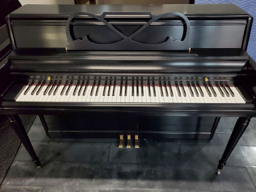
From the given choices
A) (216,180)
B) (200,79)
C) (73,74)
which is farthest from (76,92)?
(216,180)

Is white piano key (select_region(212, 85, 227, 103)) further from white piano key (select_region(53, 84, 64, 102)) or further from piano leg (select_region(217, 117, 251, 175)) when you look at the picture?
→ white piano key (select_region(53, 84, 64, 102))

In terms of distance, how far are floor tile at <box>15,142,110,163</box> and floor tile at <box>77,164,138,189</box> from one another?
0.09 meters

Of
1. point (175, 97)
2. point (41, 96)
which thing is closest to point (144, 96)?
point (175, 97)

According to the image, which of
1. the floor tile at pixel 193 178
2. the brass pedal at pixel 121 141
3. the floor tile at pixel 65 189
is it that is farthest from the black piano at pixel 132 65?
the brass pedal at pixel 121 141

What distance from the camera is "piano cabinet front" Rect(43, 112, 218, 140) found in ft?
6.72

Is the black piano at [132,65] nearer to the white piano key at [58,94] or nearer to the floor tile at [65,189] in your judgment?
the white piano key at [58,94]

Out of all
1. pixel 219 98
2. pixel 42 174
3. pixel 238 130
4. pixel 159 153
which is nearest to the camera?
pixel 219 98

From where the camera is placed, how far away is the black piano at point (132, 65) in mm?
1417

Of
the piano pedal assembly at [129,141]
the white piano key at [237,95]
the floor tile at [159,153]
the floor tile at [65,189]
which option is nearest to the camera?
the white piano key at [237,95]

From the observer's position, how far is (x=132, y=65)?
1.49 meters

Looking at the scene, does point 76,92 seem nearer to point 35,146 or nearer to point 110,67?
point 110,67

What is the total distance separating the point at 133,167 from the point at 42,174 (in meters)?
0.85

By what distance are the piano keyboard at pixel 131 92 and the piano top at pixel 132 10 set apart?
50 centimetres

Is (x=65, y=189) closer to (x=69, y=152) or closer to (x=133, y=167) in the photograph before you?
(x=69, y=152)
